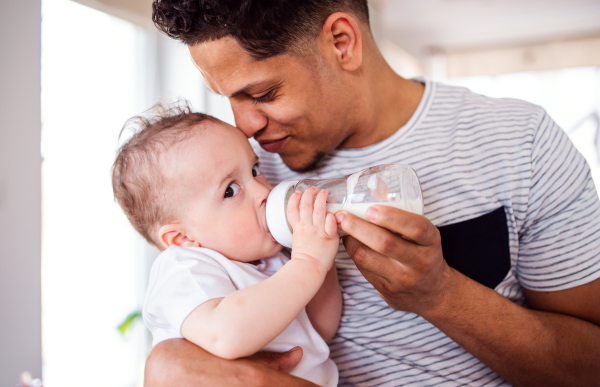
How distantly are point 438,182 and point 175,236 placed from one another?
2.38ft

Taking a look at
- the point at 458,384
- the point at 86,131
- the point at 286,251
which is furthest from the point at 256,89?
the point at 86,131

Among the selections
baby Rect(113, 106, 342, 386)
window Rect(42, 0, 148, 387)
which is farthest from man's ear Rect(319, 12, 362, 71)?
window Rect(42, 0, 148, 387)

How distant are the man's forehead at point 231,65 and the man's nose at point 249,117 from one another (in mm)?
72

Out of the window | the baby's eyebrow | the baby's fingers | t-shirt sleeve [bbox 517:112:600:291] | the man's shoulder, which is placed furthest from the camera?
the window

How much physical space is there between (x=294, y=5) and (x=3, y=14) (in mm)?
1110

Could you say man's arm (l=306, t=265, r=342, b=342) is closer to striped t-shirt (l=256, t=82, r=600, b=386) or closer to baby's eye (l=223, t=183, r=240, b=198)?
striped t-shirt (l=256, t=82, r=600, b=386)

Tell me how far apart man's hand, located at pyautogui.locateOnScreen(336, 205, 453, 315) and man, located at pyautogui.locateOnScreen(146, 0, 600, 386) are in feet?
0.05

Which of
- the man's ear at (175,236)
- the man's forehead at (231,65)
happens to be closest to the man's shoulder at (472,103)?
the man's forehead at (231,65)

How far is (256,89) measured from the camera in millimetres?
1069

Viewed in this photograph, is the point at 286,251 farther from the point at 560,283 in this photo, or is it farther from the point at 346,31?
the point at 560,283

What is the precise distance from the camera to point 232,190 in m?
1.00

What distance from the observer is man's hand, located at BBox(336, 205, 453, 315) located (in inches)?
29.7

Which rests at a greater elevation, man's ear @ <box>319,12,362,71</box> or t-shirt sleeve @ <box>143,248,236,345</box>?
man's ear @ <box>319,12,362,71</box>

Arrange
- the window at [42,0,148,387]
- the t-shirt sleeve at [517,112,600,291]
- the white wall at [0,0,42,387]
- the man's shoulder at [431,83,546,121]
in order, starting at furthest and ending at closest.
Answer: the window at [42,0,148,387]
the white wall at [0,0,42,387]
the man's shoulder at [431,83,546,121]
the t-shirt sleeve at [517,112,600,291]
